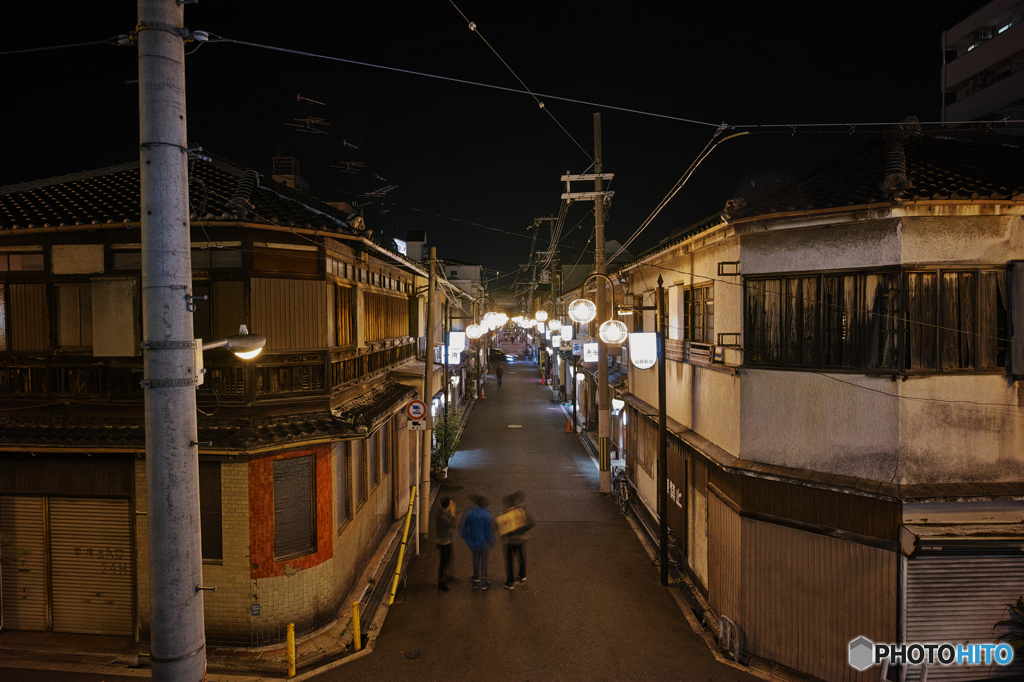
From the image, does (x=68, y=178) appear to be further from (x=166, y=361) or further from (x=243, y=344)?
(x=166, y=361)

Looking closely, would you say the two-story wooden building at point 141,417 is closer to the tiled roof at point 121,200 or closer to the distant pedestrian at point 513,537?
the tiled roof at point 121,200

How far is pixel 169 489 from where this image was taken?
5488mm

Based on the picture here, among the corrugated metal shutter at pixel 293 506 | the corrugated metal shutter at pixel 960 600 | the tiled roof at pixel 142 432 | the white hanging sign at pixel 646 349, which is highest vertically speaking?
the white hanging sign at pixel 646 349

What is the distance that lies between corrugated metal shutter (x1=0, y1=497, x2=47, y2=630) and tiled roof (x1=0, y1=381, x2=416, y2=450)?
1696 mm

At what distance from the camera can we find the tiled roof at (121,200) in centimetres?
1073

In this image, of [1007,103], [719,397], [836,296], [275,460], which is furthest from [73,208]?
[1007,103]

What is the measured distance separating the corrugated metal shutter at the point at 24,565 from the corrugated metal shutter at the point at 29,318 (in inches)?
132

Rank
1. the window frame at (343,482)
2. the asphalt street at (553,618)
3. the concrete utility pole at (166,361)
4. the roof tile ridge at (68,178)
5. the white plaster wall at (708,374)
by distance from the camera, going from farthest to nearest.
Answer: the roof tile ridge at (68,178), the window frame at (343,482), the white plaster wall at (708,374), the asphalt street at (553,618), the concrete utility pole at (166,361)

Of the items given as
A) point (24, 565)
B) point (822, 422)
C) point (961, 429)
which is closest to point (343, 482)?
point (24, 565)

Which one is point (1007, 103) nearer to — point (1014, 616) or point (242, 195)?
point (1014, 616)

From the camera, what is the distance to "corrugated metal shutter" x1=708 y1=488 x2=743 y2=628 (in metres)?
10.7

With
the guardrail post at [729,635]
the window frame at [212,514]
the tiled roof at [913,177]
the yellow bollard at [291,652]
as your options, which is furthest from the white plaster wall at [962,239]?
the window frame at [212,514]

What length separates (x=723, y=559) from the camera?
1141 centimetres

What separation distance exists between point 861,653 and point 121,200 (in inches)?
673
